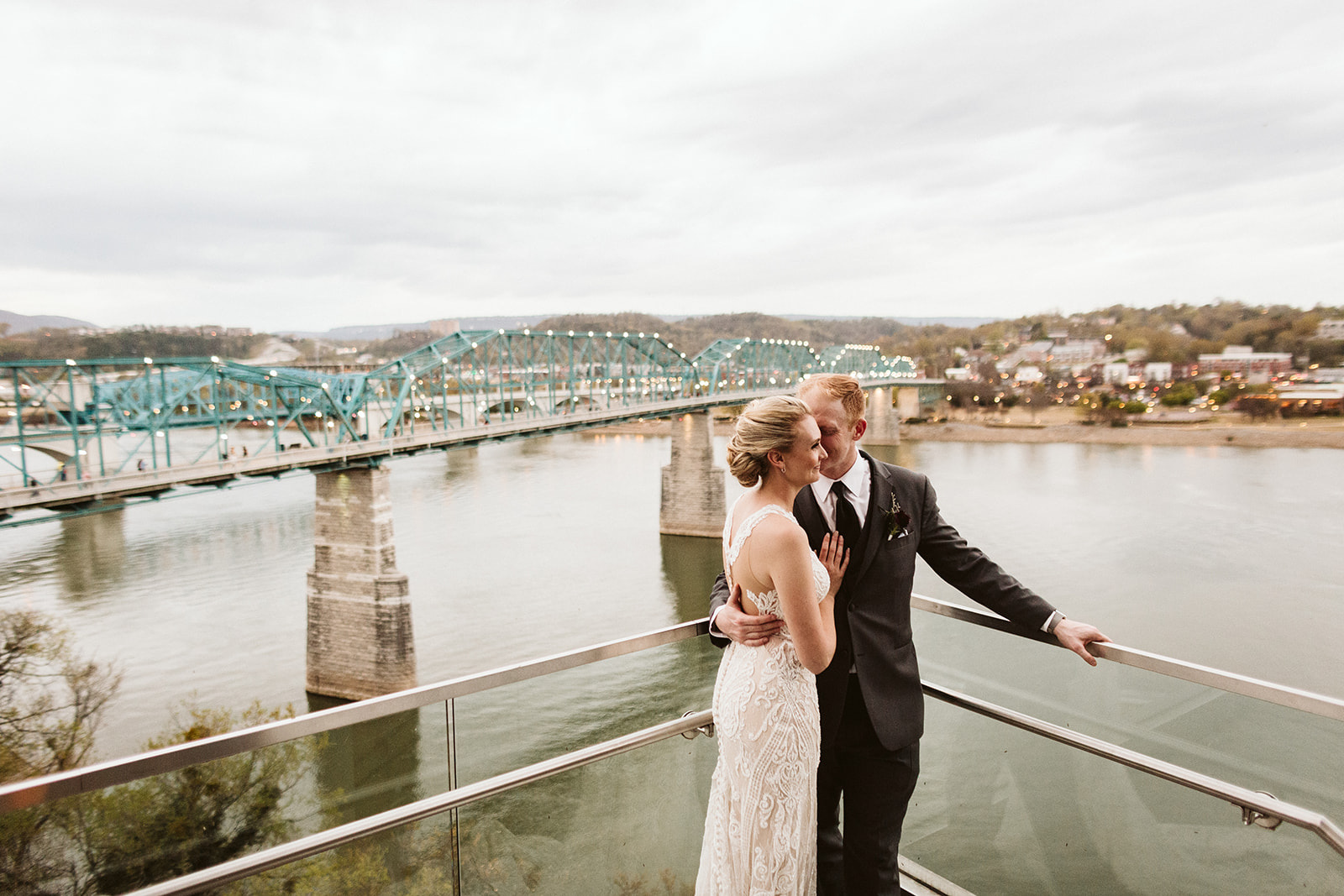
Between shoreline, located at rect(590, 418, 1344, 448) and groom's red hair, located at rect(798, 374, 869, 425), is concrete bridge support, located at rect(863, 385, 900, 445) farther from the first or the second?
groom's red hair, located at rect(798, 374, 869, 425)

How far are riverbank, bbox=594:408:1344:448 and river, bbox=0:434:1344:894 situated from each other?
290 cm

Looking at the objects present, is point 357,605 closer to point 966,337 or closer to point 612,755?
point 612,755

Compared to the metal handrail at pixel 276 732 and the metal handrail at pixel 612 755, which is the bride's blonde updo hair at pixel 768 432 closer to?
the metal handrail at pixel 276 732

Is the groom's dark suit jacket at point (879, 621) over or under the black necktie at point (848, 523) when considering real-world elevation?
under

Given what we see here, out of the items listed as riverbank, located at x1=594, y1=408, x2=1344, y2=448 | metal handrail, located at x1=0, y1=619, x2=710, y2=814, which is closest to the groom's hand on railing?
metal handrail, located at x1=0, y1=619, x2=710, y2=814

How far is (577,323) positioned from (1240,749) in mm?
77718

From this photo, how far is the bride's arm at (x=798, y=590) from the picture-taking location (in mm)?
1454

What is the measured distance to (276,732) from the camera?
139 cm

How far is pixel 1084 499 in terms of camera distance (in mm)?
30359

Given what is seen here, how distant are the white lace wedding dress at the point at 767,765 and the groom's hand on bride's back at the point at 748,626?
0.08 ft

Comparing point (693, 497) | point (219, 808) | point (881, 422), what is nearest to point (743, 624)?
point (219, 808)

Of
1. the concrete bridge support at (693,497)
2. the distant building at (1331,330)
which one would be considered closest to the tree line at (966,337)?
the distant building at (1331,330)

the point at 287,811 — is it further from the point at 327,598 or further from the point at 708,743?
the point at 327,598

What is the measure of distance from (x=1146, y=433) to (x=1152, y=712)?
55.8 meters
